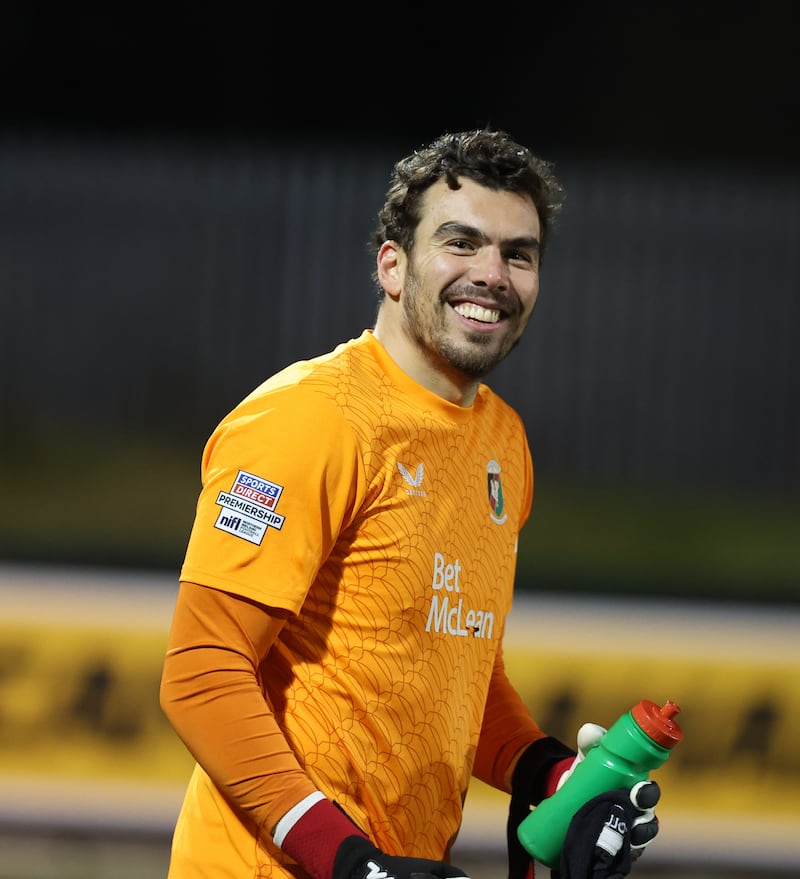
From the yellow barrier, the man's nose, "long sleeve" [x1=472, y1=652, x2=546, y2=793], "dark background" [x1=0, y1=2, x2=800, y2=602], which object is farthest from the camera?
"dark background" [x1=0, y1=2, x2=800, y2=602]

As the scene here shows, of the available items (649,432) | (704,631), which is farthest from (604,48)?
(704,631)

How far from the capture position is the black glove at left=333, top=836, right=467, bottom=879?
1.57 metres

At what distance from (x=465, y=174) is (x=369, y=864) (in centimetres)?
102

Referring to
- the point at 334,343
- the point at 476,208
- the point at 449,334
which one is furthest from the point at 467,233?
the point at 334,343

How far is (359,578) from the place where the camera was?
179 cm

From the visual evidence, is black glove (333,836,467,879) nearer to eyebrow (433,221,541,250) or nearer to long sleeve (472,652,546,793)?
long sleeve (472,652,546,793)

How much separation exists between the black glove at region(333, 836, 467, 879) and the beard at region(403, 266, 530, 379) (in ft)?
2.34

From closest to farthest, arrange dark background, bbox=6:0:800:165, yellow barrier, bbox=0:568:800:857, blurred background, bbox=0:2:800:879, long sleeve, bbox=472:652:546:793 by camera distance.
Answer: long sleeve, bbox=472:652:546:793 → yellow barrier, bbox=0:568:800:857 → blurred background, bbox=0:2:800:879 → dark background, bbox=6:0:800:165

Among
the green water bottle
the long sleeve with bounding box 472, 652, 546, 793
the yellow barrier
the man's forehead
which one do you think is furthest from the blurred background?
the man's forehead

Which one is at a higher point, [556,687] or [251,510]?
[251,510]

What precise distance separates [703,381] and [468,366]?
149 inches

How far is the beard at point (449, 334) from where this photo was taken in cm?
194

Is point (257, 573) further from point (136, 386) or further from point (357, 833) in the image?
point (136, 386)

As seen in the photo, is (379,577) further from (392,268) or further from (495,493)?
(392,268)
